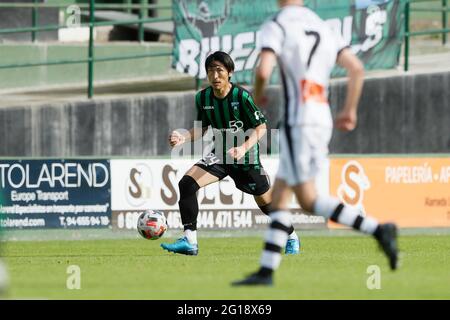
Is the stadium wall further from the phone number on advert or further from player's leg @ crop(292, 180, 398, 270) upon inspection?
player's leg @ crop(292, 180, 398, 270)

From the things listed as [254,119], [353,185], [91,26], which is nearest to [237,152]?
[254,119]

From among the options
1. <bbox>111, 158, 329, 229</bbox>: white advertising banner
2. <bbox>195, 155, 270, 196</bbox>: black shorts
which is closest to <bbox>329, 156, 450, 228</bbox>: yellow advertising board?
<bbox>111, 158, 329, 229</bbox>: white advertising banner

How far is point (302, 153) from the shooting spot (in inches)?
372

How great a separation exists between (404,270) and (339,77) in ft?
34.8

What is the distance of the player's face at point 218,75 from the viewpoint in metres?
13.2

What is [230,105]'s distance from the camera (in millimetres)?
13508

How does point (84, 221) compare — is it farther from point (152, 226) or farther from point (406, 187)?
point (406, 187)

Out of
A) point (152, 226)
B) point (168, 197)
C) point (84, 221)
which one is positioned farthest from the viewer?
point (168, 197)

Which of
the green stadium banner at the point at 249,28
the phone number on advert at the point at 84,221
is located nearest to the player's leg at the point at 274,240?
the phone number on advert at the point at 84,221

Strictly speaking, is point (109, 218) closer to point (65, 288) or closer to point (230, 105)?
point (230, 105)

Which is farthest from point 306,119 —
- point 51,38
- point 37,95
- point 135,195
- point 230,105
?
point 51,38

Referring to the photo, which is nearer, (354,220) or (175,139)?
(354,220)

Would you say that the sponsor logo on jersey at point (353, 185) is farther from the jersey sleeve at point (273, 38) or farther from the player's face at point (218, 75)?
the jersey sleeve at point (273, 38)

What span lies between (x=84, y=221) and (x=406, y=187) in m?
4.75
